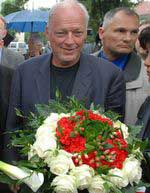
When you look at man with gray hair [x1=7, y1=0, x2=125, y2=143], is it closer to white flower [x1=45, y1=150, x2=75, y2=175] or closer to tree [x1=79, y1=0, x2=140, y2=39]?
white flower [x1=45, y1=150, x2=75, y2=175]

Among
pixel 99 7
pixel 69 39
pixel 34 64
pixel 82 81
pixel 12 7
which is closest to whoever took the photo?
pixel 69 39

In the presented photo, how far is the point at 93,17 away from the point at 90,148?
496 inches

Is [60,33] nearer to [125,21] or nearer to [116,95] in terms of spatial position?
[116,95]

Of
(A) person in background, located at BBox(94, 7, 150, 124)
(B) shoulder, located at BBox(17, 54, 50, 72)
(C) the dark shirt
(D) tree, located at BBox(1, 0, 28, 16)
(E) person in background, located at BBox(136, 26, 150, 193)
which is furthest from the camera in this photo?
(D) tree, located at BBox(1, 0, 28, 16)

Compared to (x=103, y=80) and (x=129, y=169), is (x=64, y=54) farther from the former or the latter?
(x=129, y=169)

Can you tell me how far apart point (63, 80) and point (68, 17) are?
0.44 m

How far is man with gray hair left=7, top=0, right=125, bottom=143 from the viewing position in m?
3.11

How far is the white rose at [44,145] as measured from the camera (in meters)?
2.31

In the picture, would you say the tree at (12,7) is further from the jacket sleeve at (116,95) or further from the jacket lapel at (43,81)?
the jacket sleeve at (116,95)

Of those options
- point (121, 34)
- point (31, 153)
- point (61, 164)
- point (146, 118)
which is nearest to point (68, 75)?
point (146, 118)

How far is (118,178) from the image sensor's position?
2.25 m

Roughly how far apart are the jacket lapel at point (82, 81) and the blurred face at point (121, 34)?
0.71m

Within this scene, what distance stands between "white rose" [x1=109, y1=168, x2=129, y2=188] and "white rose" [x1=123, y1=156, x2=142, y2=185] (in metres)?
0.03

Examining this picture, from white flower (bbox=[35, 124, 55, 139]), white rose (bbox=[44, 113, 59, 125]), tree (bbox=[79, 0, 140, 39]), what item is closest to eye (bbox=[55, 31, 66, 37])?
white rose (bbox=[44, 113, 59, 125])
